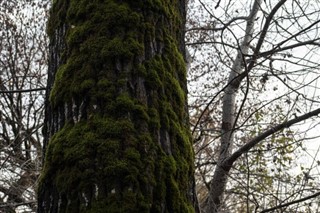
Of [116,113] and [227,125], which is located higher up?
[227,125]

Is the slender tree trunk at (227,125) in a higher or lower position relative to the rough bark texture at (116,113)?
higher

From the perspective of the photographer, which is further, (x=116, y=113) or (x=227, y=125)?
(x=227, y=125)

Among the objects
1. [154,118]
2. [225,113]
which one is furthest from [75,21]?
[225,113]

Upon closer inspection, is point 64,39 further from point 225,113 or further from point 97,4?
point 225,113

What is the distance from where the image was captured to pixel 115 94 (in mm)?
1426

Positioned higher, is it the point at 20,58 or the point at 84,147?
the point at 20,58

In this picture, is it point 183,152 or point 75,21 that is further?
point 75,21

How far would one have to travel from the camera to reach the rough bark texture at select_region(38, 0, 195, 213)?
1.29 meters

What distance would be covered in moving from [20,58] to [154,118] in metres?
8.80

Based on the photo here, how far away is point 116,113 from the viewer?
4.58 ft

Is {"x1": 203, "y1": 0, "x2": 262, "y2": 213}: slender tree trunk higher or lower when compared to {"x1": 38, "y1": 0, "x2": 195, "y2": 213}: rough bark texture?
higher

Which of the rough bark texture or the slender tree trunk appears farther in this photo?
the slender tree trunk

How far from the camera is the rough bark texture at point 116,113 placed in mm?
1287

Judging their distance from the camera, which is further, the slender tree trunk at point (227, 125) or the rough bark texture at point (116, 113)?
the slender tree trunk at point (227, 125)
